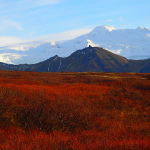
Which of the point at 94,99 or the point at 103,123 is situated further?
the point at 94,99

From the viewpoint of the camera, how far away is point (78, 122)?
2581 cm

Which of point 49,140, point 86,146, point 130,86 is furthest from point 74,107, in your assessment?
point 130,86

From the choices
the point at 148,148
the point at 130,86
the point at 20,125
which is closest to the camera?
the point at 148,148

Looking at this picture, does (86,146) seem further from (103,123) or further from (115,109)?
(115,109)

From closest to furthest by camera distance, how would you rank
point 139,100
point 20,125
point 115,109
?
1. point 20,125
2. point 115,109
3. point 139,100

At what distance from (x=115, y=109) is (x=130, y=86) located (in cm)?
1524

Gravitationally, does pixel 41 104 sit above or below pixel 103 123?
above

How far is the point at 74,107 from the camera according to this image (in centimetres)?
2800

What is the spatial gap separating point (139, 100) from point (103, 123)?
15.8 metres

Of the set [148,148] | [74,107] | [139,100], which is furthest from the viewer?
[139,100]

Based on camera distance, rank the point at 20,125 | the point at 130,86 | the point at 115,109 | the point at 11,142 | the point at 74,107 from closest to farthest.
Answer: the point at 11,142, the point at 20,125, the point at 74,107, the point at 115,109, the point at 130,86

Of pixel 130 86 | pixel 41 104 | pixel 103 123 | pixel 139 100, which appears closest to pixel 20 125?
pixel 41 104

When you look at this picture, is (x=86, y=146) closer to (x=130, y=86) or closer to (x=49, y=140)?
(x=49, y=140)

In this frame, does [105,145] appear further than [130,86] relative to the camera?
No
